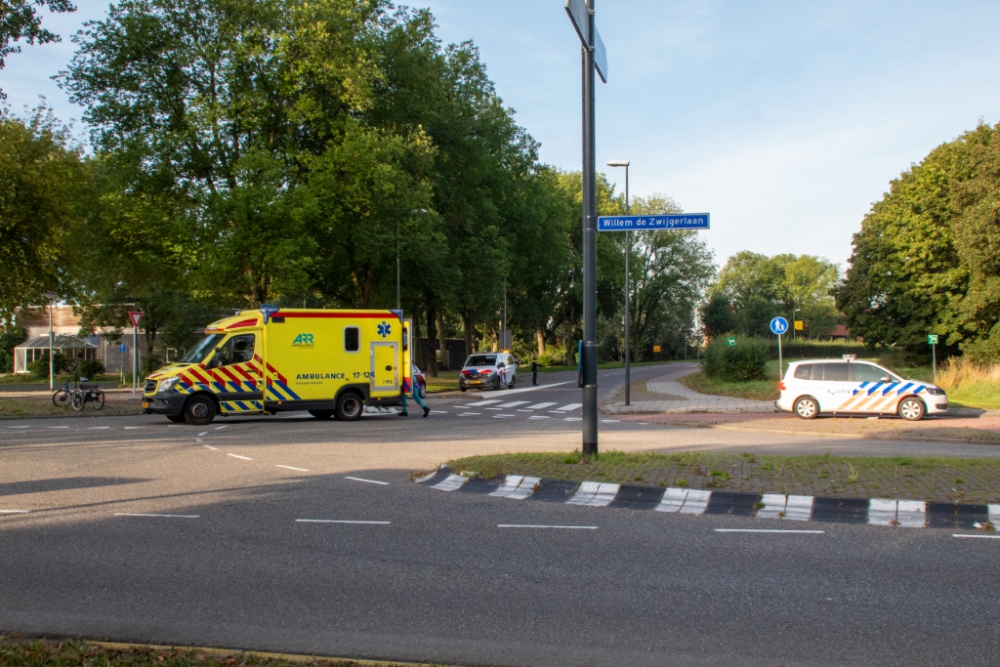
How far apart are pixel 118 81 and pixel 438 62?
1312 cm

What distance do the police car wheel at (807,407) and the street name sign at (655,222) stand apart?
12.8 meters

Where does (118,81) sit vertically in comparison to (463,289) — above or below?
above

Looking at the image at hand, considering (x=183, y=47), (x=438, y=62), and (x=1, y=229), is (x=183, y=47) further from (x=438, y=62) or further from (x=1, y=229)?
(x=438, y=62)

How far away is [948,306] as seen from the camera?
45625 millimetres

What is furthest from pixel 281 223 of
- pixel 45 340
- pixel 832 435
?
pixel 45 340

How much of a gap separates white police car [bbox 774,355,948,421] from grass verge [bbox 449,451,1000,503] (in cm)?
1121

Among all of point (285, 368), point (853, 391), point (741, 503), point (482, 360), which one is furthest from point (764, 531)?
point (482, 360)

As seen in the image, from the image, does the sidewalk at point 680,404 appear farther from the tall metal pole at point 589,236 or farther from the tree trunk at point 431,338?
the tall metal pole at point 589,236

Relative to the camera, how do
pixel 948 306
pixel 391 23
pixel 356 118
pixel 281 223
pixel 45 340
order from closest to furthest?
pixel 281 223 → pixel 356 118 → pixel 391 23 → pixel 948 306 → pixel 45 340

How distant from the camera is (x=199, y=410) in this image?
20172mm

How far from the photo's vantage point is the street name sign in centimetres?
1088

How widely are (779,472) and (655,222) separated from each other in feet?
11.5

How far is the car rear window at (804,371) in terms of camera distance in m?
22.4

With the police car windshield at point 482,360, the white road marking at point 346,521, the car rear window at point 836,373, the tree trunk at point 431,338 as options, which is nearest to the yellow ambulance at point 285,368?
the car rear window at point 836,373
